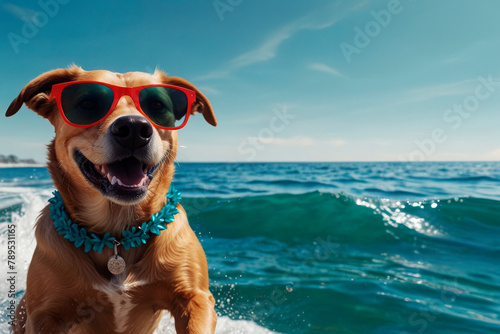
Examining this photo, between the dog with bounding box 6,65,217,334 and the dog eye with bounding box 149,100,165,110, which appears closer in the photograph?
the dog with bounding box 6,65,217,334

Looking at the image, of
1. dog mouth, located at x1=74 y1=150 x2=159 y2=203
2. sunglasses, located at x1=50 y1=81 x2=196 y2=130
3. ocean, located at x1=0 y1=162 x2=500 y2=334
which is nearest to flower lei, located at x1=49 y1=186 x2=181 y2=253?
dog mouth, located at x1=74 y1=150 x2=159 y2=203

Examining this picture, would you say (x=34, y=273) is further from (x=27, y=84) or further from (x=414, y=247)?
(x=414, y=247)

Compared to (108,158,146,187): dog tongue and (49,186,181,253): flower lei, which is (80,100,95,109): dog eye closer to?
(108,158,146,187): dog tongue

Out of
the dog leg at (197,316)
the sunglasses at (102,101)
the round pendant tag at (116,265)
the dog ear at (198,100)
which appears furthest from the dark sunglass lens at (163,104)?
the dog leg at (197,316)

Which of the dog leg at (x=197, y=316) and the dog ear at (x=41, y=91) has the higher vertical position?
the dog ear at (x=41, y=91)

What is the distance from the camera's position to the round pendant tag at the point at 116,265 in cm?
231

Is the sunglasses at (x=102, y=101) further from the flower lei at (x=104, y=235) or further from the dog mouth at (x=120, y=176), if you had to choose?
the flower lei at (x=104, y=235)

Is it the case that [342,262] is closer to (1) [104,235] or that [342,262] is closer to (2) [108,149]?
(1) [104,235]

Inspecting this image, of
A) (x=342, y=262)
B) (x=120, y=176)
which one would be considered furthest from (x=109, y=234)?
(x=342, y=262)

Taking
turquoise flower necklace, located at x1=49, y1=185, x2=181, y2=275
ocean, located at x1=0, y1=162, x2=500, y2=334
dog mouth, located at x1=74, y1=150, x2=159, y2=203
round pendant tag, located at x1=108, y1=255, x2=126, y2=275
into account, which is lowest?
ocean, located at x1=0, y1=162, x2=500, y2=334

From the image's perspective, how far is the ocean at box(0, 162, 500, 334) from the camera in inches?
147

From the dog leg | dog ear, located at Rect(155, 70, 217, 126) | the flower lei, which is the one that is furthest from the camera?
dog ear, located at Rect(155, 70, 217, 126)

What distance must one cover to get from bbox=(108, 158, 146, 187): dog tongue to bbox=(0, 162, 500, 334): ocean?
1266mm

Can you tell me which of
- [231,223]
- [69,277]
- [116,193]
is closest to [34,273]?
[69,277]
